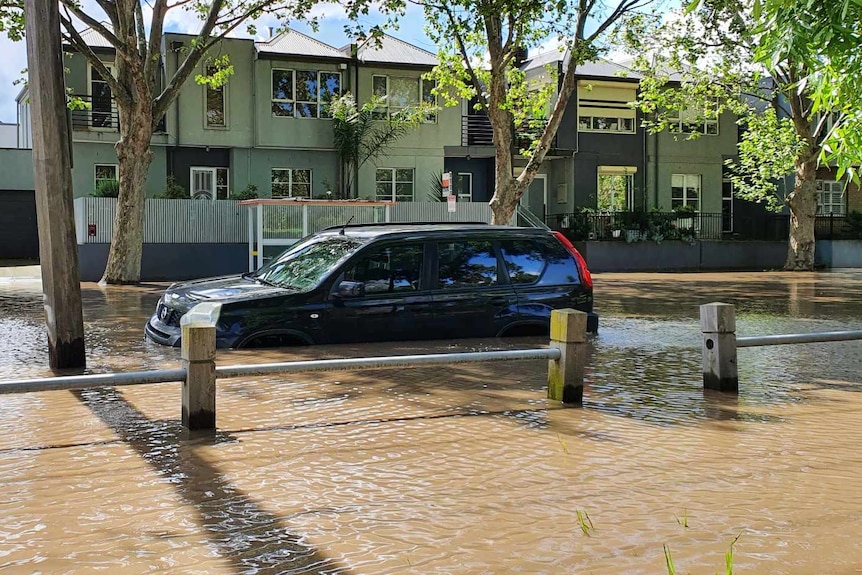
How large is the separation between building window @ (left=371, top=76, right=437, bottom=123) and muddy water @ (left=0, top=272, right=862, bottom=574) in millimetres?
26219

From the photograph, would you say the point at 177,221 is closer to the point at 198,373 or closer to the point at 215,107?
the point at 215,107

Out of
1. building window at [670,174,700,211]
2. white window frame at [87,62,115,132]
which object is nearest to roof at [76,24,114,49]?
white window frame at [87,62,115,132]

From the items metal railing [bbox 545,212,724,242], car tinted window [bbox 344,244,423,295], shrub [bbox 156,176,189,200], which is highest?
shrub [bbox 156,176,189,200]

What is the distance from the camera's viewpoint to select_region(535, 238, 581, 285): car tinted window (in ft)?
37.1

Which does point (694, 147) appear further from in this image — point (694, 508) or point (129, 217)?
point (694, 508)

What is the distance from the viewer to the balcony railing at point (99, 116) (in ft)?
106

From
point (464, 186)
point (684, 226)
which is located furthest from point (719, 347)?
point (684, 226)

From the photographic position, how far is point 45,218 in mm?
9273

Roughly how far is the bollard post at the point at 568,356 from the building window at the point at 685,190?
3416 centimetres

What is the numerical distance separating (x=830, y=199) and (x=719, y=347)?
39.0 metres

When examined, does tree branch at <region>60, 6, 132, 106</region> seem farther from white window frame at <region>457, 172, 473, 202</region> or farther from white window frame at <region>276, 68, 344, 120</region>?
white window frame at <region>457, 172, 473, 202</region>

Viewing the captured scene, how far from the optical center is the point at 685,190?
40750 millimetres

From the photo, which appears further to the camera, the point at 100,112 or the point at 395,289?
the point at 100,112

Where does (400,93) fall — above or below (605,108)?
above
